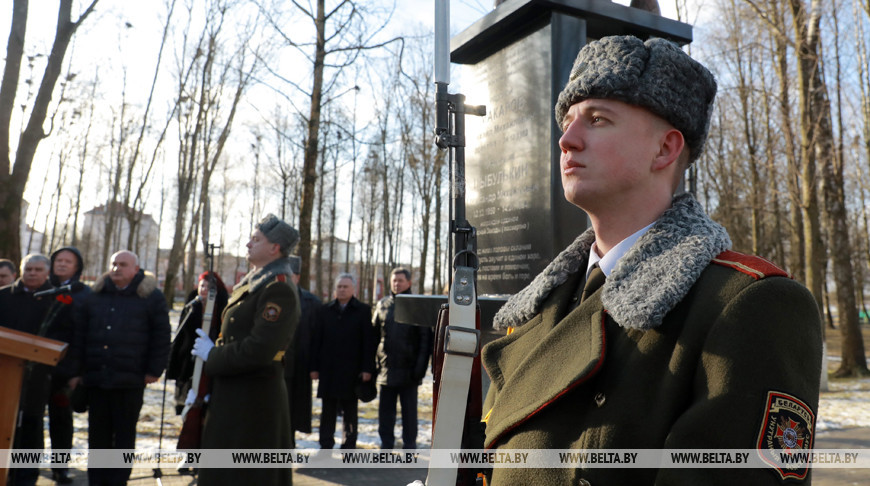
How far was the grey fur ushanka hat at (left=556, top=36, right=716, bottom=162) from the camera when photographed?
1432mm

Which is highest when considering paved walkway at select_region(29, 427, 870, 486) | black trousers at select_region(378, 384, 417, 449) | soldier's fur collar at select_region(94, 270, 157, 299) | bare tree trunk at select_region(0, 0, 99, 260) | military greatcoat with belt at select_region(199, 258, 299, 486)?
bare tree trunk at select_region(0, 0, 99, 260)

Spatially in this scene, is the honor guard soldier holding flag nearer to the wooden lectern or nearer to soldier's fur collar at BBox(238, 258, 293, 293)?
soldier's fur collar at BBox(238, 258, 293, 293)

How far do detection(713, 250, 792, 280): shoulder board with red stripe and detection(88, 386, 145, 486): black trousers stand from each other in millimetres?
5280

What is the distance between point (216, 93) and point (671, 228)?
25.4m

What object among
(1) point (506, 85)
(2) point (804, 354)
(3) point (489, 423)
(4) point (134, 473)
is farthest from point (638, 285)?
(4) point (134, 473)

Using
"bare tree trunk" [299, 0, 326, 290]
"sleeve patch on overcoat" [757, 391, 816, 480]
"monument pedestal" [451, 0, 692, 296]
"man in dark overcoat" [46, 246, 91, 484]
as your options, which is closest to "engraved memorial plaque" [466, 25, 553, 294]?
"monument pedestal" [451, 0, 692, 296]

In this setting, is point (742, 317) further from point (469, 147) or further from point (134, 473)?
point (134, 473)

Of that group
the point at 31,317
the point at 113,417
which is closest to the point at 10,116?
the point at 31,317

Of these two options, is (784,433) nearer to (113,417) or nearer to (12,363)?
(12,363)

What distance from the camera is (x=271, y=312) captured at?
425 centimetres

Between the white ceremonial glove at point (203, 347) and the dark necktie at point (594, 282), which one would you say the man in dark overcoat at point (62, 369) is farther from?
the dark necktie at point (594, 282)

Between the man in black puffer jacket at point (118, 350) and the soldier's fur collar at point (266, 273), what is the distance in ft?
5.23

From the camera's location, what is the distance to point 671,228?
138 cm

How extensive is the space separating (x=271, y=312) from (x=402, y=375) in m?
3.24
